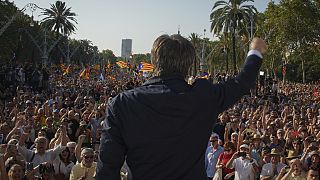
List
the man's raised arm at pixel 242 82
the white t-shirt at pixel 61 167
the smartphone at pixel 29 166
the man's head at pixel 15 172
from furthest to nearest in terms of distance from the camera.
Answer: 1. the white t-shirt at pixel 61 167
2. the smartphone at pixel 29 166
3. the man's head at pixel 15 172
4. the man's raised arm at pixel 242 82

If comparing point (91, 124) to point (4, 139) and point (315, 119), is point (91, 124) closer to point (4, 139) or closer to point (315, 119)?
point (4, 139)

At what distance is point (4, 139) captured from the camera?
9.54 meters

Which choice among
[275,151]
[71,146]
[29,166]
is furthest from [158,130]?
[275,151]

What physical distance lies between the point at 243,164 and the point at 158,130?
248 inches

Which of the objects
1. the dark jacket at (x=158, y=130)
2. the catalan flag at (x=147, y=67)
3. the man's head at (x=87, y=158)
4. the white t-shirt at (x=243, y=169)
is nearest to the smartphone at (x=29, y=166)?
the man's head at (x=87, y=158)

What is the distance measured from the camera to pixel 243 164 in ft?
26.6

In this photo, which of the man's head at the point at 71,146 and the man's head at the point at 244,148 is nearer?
the man's head at the point at 71,146

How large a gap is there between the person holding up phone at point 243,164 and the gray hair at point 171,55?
6.13 metres

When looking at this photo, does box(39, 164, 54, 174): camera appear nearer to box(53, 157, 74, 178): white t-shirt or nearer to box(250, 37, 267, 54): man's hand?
box(53, 157, 74, 178): white t-shirt

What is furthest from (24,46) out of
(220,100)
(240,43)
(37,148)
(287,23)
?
(220,100)

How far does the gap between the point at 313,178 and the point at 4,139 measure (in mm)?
6196

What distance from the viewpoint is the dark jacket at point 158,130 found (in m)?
2.05

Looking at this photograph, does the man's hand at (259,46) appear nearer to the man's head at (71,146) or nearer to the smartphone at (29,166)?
the smartphone at (29,166)

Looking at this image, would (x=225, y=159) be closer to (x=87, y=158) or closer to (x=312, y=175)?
(x=312, y=175)
